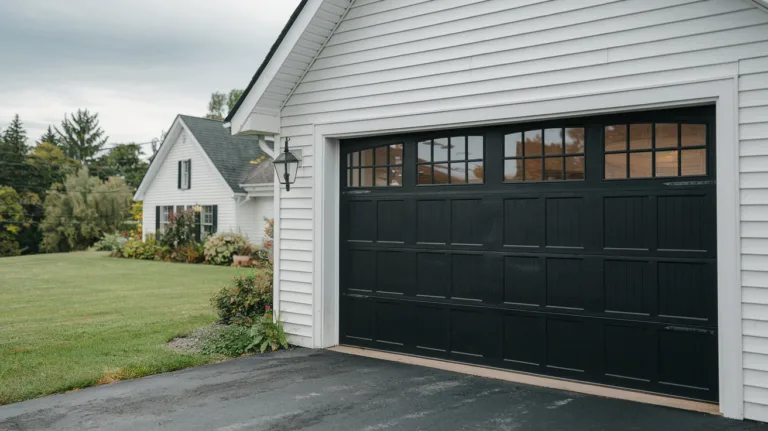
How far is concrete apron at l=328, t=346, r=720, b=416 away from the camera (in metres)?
5.02

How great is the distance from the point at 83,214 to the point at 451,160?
3294 centimetres

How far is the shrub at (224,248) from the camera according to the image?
20.7 metres

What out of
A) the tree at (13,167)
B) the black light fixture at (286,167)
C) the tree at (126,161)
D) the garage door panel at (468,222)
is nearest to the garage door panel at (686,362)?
the garage door panel at (468,222)

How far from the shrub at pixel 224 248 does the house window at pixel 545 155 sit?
1617cm

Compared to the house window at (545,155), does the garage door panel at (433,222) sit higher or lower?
lower

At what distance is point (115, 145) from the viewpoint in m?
55.7

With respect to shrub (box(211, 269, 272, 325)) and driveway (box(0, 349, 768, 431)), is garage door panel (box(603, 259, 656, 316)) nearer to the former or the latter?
driveway (box(0, 349, 768, 431))

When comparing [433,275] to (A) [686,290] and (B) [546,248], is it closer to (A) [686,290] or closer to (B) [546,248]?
(B) [546,248]

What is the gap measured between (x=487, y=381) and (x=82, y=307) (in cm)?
845

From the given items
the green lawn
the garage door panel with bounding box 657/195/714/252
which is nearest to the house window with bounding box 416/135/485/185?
the garage door panel with bounding box 657/195/714/252

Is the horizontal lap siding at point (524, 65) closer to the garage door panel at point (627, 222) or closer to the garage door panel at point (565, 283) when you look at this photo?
the garage door panel at point (627, 222)

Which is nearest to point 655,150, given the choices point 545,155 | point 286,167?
point 545,155

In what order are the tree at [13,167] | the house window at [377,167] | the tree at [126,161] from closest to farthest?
the house window at [377,167] < the tree at [13,167] < the tree at [126,161]

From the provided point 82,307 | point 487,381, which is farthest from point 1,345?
point 487,381
